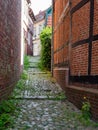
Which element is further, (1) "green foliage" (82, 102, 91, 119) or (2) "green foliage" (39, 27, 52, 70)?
(2) "green foliage" (39, 27, 52, 70)

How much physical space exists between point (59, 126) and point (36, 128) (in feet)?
1.70

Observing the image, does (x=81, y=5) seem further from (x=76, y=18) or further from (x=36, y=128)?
(x=36, y=128)

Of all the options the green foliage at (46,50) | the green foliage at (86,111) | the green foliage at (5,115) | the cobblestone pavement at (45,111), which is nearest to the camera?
the green foliage at (5,115)

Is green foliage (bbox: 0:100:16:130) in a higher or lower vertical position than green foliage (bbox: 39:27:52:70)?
lower

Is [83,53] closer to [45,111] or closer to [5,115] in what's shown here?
[45,111]

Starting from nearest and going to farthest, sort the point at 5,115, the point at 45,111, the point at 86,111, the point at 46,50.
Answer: the point at 5,115 < the point at 86,111 < the point at 45,111 < the point at 46,50

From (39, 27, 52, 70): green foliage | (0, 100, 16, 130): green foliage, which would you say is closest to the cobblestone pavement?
(0, 100, 16, 130): green foliage

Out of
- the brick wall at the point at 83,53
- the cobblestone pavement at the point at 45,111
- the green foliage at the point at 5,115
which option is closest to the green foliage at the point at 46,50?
the cobblestone pavement at the point at 45,111

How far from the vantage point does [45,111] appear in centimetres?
721

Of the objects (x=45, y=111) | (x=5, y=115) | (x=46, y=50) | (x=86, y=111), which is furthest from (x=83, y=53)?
(x=46, y=50)

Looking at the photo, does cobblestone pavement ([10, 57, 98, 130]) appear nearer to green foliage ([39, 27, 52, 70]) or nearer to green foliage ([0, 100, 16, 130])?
green foliage ([0, 100, 16, 130])

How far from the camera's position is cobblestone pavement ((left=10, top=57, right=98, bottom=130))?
19.2 ft

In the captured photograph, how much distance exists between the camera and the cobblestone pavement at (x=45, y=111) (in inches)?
230

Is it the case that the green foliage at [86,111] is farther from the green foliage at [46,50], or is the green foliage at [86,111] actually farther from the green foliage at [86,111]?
the green foliage at [46,50]
